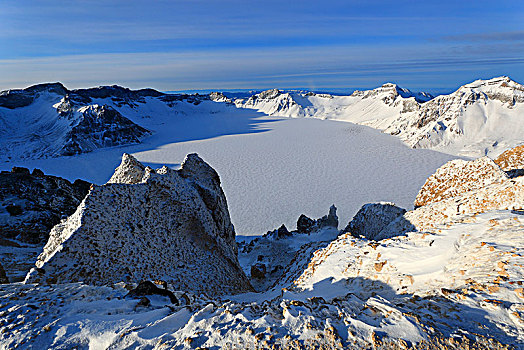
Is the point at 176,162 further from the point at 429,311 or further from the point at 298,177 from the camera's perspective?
the point at 429,311

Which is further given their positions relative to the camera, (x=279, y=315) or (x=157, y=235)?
(x=157, y=235)

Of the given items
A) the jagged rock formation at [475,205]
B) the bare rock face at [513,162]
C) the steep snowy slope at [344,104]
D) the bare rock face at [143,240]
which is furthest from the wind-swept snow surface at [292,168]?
the steep snowy slope at [344,104]

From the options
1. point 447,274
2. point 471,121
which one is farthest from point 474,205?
point 471,121

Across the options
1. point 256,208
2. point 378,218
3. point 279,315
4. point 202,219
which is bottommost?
point 256,208

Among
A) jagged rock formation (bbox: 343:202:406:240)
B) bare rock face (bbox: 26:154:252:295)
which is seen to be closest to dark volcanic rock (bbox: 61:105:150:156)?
bare rock face (bbox: 26:154:252:295)

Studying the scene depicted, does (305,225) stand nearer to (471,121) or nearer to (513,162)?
(513,162)

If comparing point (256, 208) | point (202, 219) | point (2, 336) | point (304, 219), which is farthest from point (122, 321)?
point (256, 208)
